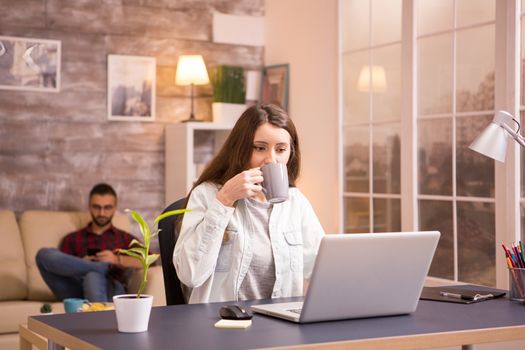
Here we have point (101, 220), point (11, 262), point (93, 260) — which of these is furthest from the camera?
point (101, 220)

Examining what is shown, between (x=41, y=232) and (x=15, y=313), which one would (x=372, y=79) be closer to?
(x=41, y=232)

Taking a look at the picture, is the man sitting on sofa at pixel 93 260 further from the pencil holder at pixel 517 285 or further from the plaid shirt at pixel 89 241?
the pencil holder at pixel 517 285

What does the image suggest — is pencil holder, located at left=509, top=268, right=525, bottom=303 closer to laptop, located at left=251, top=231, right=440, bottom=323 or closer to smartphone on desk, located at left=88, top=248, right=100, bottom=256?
laptop, located at left=251, top=231, right=440, bottom=323

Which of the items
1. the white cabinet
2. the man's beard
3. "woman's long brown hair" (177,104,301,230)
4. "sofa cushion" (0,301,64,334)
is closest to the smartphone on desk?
the man's beard

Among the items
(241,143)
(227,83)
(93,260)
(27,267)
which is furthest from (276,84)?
(241,143)

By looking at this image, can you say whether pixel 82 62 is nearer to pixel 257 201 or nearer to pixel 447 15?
pixel 447 15

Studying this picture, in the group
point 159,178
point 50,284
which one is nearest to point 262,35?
point 159,178

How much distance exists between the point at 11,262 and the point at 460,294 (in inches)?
126

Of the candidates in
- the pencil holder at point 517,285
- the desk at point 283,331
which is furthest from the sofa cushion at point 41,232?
the pencil holder at point 517,285

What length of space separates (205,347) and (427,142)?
10.3ft

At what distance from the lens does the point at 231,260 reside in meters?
2.61

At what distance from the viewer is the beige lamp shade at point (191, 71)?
5625 millimetres

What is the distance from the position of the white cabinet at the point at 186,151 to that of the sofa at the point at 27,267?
0.50 metres

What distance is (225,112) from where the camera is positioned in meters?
5.82
